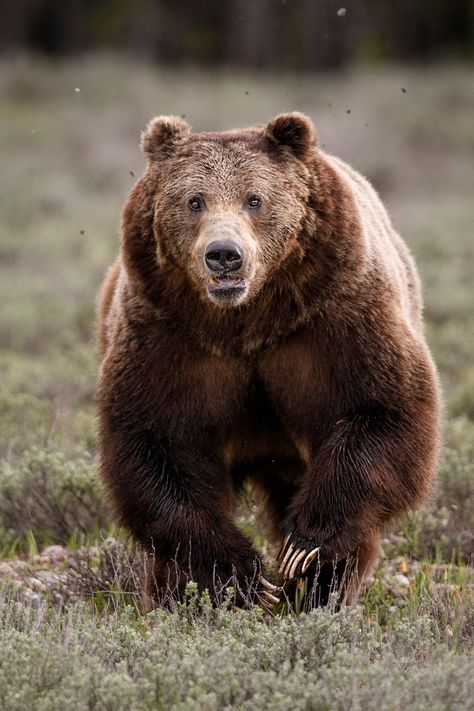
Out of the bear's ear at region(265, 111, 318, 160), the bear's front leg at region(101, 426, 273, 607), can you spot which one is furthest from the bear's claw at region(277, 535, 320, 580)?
the bear's ear at region(265, 111, 318, 160)

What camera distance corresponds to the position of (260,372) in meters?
4.94

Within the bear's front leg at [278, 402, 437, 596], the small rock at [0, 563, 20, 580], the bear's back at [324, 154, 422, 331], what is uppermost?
the bear's back at [324, 154, 422, 331]

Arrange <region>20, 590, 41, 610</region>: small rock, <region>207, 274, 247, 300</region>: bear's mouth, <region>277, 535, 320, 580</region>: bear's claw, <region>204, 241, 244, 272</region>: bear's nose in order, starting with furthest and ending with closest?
1. <region>20, 590, 41, 610</region>: small rock
2. <region>277, 535, 320, 580</region>: bear's claw
3. <region>207, 274, 247, 300</region>: bear's mouth
4. <region>204, 241, 244, 272</region>: bear's nose

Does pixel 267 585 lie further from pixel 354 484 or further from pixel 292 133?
pixel 292 133

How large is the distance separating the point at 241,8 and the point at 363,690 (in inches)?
1391

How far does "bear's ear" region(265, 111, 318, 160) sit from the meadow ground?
1.25 meters

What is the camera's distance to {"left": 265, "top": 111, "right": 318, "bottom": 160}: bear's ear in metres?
4.94

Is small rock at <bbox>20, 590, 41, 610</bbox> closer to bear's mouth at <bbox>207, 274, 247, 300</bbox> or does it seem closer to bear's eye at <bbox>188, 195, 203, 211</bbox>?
bear's mouth at <bbox>207, 274, 247, 300</bbox>

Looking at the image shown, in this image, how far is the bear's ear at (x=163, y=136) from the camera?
5.08m

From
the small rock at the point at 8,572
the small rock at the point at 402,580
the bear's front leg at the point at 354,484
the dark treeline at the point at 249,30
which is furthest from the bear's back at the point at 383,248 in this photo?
the dark treeline at the point at 249,30

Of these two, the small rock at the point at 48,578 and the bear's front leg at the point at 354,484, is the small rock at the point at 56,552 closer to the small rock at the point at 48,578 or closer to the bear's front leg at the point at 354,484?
the small rock at the point at 48,578

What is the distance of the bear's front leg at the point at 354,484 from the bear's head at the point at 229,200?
0.71 m

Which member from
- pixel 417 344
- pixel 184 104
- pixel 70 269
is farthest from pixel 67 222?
pixel 417 344

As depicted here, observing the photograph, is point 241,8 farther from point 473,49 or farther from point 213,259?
point 213,259
